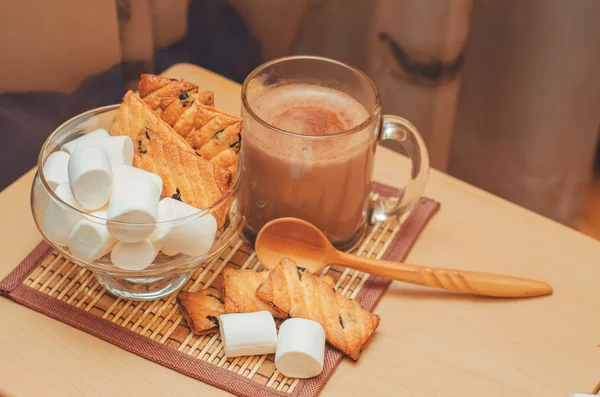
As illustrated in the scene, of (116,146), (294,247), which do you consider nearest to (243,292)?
(294,247)

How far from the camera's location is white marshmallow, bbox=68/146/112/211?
0.84 meters

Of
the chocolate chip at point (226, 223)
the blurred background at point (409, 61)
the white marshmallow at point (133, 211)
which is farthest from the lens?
the blurred background at point (409, 61)

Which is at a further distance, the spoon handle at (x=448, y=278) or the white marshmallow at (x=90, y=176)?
the spoon handle at (x=448, y=278)

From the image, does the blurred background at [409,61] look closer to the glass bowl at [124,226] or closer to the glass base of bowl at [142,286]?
the glass bowl at [124,226]

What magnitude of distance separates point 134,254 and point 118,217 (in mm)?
52

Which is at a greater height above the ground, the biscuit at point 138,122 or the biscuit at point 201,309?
the biscuit at point 138,122

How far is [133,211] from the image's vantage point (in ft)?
2.74

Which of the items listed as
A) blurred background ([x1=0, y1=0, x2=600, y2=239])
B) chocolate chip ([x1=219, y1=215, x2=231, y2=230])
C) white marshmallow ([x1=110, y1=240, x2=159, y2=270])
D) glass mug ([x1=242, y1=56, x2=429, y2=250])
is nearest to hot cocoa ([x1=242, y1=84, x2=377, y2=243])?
glass mug ([x1=242, y1=56, x2=429, y2=250])

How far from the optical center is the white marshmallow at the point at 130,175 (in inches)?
34.5

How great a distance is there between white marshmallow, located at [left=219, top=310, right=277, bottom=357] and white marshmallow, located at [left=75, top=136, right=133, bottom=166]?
0.22m

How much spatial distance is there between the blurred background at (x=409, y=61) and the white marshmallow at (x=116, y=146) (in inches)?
22.4

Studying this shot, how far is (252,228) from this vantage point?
109 centimetres

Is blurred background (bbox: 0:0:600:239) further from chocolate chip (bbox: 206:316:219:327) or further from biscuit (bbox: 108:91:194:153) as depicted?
chocolate chip (bbox: 206:316:219:327)

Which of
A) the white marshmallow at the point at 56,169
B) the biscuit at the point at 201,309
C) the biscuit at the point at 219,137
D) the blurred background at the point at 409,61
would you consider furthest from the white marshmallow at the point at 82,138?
the blurred background at the point at 409,61
